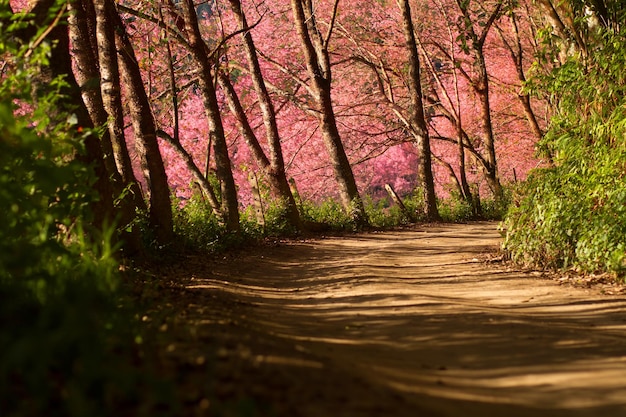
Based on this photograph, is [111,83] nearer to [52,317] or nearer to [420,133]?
[52,317]

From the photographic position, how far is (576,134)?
9.88 m

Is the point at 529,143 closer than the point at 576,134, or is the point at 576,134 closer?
the point at 576,134

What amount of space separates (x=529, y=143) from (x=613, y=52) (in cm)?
2539

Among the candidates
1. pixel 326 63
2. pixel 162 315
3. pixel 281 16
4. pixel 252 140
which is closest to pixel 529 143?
pixel 281 16

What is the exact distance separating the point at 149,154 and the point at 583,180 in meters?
6.21

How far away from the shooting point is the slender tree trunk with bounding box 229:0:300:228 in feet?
59.0

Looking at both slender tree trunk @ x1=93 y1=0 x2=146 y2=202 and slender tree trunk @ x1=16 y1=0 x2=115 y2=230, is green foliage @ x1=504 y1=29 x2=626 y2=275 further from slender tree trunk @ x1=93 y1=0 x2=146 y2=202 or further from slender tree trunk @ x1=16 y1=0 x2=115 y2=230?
slender tree trunk @ x1=93 y1=0 x2=146 y2=202

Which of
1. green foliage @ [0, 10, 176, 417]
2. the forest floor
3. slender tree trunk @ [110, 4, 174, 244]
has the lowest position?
the forest floor

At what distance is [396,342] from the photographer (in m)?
5.18

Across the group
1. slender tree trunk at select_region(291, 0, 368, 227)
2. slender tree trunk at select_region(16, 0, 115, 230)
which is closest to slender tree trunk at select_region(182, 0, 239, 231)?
slender tree trunk at select_region(291, 0, 368, 227)

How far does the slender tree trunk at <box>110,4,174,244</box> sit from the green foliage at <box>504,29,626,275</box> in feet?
16.6

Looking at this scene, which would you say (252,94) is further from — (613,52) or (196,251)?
(613,52)

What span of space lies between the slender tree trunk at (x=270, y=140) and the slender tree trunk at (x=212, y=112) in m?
3.02

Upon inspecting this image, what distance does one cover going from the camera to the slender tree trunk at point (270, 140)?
1797cm
